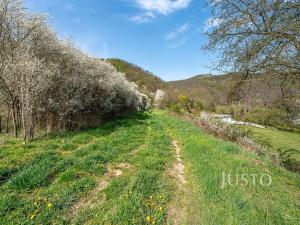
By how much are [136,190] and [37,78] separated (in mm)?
6893

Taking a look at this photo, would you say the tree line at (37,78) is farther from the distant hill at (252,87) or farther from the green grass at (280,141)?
the green grass at (280,141)

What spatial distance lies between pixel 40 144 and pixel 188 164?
211 inches

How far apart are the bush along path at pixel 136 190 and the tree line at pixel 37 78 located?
2.99 m

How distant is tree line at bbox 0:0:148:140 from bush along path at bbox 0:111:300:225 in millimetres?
2985

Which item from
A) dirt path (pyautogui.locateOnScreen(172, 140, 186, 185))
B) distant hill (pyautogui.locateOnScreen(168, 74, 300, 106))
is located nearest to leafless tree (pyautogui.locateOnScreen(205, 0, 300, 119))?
distant hill (pyautogui.locateOnScreen(168, 74, 300, 106))

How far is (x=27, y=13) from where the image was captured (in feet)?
34.7

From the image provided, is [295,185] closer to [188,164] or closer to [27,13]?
[188,164]

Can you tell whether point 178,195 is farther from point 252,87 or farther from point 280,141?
point 280,141

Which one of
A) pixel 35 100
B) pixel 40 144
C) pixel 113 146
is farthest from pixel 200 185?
pixel 35 100

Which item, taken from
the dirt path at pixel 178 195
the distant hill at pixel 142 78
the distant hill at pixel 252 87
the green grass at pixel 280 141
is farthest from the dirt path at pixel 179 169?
the distant hill at pixel 142 78

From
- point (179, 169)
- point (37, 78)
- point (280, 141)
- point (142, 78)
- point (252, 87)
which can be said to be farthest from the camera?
point (142, 78)

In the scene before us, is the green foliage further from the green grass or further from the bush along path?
the green grass

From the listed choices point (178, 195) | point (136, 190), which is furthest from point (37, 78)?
point (178, 195)

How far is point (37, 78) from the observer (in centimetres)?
859
